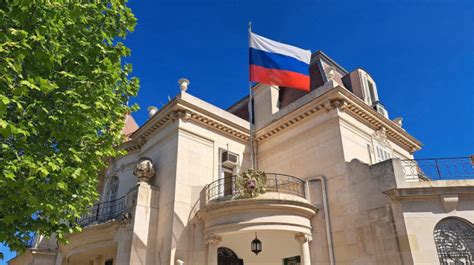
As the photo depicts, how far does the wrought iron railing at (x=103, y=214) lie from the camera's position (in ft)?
52.6

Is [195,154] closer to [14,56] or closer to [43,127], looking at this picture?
[43,127]

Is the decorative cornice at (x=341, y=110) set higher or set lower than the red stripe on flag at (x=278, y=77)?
lower

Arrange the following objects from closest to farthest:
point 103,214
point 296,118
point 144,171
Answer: point 144,171, point 296,118, point 103,214

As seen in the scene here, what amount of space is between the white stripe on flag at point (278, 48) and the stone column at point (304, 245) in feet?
25.5

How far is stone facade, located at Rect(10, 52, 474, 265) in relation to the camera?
1134 centimetres

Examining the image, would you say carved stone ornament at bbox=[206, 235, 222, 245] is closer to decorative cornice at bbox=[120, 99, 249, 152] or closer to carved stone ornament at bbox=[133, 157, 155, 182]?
carved stone ornament at bbox=[133, 157, 155, 182]

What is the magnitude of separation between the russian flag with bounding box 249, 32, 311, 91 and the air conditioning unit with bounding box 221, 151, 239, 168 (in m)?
3.63

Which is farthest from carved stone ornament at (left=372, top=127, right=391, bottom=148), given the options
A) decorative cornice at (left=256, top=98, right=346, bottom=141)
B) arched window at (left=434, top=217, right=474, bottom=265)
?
arched window at (left=434, top=217, right=474, bottom=265)

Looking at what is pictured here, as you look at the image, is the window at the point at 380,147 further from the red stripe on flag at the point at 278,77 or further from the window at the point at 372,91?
the red stripe on flag at the point at 278,77

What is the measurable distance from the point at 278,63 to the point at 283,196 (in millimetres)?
6242

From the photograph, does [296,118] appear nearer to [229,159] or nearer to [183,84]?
[229,159]

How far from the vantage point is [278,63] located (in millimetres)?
15992

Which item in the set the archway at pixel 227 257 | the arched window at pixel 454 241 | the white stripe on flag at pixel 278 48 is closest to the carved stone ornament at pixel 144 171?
the archway at pixel 227 257

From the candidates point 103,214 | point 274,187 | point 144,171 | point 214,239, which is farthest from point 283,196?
point 103,214
